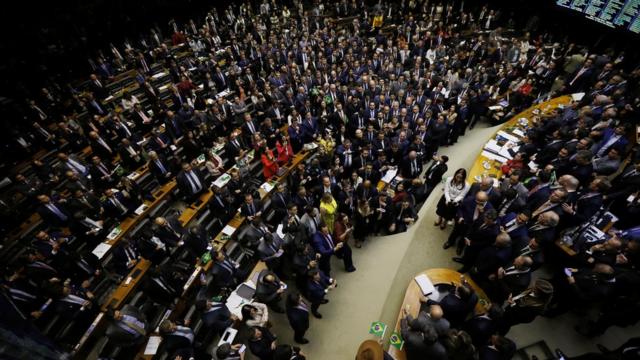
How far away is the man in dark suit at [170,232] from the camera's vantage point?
6.12 m


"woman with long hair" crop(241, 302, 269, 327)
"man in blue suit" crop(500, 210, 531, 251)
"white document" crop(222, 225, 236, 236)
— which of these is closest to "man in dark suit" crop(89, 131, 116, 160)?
"white document" crop(222, 225, 236, 236)

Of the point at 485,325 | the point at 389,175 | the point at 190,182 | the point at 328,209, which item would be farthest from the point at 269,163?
the point at 485,325

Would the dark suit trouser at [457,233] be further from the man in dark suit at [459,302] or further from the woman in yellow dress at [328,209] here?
the woman in yellow dress at [328,209]

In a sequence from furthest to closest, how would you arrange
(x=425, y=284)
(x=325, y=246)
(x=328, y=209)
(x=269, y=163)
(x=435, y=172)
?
(x=269, y=163) → (x=435, y=172) → (x=328, y=209) → (x=325, y=246) → (x=425, y=284)

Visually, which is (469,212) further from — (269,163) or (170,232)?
Result: (170,232)

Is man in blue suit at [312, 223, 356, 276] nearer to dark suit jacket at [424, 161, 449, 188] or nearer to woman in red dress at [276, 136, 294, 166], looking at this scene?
dark suit jacket at [424, 161, 449, 188]

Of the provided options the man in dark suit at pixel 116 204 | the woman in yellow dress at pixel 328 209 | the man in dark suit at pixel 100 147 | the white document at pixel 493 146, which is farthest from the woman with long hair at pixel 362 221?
the man in dark suit at pixel 100 147

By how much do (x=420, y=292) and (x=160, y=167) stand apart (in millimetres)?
6949

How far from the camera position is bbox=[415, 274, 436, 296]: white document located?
16.0 ft

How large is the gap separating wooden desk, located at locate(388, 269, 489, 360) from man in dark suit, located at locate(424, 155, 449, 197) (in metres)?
2.65

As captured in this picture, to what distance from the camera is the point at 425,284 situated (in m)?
4.96

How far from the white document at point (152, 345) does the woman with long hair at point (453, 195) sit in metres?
5.96

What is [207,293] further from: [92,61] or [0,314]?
[92,61]

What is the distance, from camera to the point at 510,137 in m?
8.12
